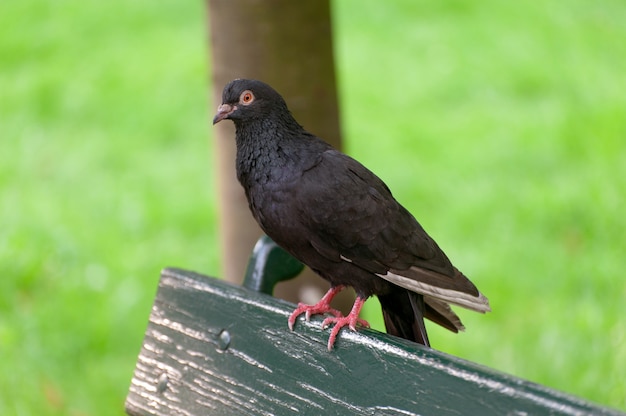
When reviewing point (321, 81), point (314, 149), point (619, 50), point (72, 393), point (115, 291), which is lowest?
point (72, 393)

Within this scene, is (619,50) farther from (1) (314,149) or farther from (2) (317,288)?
(1) (314,149)

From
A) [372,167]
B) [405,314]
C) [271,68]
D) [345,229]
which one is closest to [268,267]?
[345,229]

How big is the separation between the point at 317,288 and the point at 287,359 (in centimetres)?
140

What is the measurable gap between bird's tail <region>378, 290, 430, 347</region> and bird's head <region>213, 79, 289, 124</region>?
0.65 m

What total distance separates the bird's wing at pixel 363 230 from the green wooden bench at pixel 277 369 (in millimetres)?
237

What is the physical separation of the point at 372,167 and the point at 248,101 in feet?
11.7

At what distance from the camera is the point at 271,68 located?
330cm

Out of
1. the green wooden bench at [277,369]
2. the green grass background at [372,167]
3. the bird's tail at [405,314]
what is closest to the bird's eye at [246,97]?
the green wooden bench at [277,369]

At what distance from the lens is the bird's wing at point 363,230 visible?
2.52 meters

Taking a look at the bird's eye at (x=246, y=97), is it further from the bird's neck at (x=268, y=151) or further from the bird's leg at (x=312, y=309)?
the bird's leg at (x=312, y=309)

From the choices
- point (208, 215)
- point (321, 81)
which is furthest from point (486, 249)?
point (321, 81)

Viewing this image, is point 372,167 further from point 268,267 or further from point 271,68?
point 268,267

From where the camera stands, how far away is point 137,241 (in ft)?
18.4

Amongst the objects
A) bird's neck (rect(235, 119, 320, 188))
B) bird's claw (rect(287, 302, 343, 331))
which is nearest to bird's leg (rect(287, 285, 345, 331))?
bird's claw (rect(287, 302, 343, 331))
